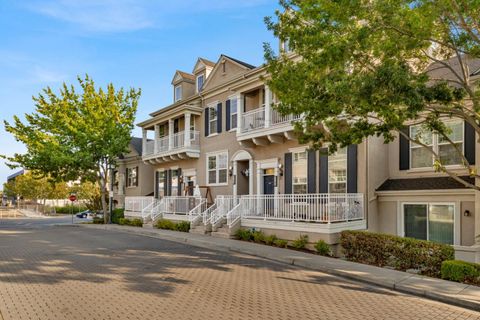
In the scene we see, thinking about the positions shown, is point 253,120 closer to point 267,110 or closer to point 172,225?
point 267,110

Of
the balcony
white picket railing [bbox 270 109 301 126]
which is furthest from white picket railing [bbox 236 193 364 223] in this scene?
the balcony

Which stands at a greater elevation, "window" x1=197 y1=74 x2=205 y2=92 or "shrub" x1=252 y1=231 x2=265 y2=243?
"window" x1=197 y1=74 x2=205 y2=92

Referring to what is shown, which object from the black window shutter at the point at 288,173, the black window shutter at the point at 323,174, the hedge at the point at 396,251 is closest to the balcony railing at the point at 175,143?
the black window shutter at the point at 288,173

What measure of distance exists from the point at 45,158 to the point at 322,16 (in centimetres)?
2219

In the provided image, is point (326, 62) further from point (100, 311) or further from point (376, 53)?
point (100, 311)

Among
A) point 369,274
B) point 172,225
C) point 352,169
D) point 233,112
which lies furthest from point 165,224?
point 369,274

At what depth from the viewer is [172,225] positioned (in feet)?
64.0

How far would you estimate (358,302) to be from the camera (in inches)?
288

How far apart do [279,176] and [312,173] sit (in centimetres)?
193

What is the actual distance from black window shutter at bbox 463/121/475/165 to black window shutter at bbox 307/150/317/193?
18.1ft

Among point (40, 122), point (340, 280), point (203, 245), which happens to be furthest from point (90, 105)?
point (340, 280)

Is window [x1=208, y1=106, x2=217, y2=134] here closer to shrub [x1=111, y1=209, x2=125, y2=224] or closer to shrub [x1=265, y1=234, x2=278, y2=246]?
shrub [x1=265, y1=234, x2=278, y2=246]

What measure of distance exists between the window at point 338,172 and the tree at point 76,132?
1612 cm

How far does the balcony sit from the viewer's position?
21.9m
